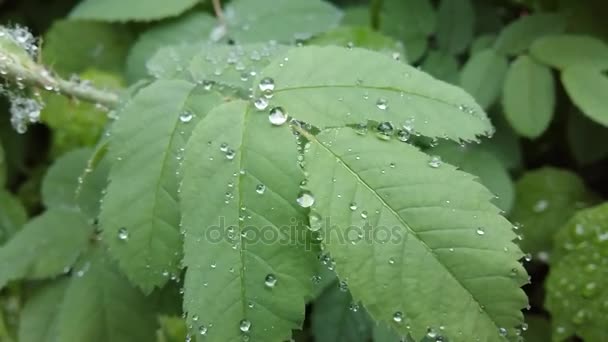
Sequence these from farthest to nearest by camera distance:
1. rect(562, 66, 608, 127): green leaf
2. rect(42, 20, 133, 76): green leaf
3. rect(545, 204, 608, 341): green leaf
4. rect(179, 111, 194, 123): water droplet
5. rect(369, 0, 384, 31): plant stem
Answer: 1. rect(42, 20, 133, 76): green leaf
2. rect(369, 0, 384, 31): plant stem
3. rect(562, 66, 608, 127): green leaf
4. rect(545, 204, 608, 341): green leaf
5. rect(179, 111, 194, 123): water droplet

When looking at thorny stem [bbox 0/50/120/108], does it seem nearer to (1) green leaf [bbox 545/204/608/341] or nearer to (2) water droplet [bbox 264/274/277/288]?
(2) water droplet [bbox 264/274/277/288]

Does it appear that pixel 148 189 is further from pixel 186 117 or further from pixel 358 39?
pixel 358 39

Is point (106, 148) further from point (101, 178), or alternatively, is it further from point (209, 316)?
point (209, 316)

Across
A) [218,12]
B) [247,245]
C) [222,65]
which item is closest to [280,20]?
[218,12]

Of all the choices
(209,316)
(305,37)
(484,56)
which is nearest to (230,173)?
(209,316)

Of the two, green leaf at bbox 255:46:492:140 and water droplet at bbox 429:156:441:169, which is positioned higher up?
green leaf at bbox 255:46:492:140

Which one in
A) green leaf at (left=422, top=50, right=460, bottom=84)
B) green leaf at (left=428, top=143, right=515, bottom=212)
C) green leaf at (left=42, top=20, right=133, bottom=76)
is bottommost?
green leaf at (left=428, top=143, right=515, bottom=212)

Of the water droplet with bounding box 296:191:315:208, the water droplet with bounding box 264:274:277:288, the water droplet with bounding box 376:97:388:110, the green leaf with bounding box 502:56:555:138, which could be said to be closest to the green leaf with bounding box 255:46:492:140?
the water droplet with bounding box 376:97:388:110

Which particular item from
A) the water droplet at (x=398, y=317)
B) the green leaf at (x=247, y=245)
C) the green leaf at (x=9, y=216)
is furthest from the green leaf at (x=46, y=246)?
the water droplet at (x=398, y=317)
